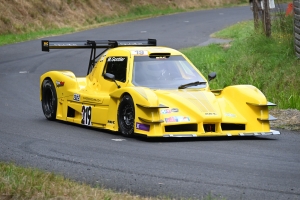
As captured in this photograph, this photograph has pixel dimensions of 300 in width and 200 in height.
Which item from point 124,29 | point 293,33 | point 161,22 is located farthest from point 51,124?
point 161,22

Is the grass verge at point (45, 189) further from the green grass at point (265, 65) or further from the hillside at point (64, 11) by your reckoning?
the hillside at point (64, 11)

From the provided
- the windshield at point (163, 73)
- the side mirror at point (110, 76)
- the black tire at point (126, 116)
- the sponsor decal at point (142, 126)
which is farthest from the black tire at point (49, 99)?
A: the sponsor decal at point (142, 126)

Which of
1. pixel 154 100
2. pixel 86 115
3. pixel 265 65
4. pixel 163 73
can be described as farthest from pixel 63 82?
pixel 265 65

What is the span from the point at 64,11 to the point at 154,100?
1086 inches

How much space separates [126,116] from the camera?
12.1 m

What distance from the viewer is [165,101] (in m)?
11.9

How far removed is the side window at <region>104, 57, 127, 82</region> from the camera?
13016mm

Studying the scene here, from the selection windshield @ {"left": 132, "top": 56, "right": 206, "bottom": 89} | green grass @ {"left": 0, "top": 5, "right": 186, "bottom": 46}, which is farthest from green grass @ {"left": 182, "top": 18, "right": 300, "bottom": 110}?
green grass @ {"left": 0, "top": 5, "right": 186, "bottom": 46}

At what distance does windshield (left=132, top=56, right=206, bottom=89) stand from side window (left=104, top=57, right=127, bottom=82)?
0.70ft

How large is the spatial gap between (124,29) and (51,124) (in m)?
22.1

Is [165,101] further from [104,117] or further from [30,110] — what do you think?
[30,110]

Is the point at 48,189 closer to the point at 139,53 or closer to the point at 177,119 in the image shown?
the point at 177,119

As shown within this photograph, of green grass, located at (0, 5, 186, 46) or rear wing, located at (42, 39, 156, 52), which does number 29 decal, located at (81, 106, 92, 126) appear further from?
green grass, located at (0, 5, 186, 46)

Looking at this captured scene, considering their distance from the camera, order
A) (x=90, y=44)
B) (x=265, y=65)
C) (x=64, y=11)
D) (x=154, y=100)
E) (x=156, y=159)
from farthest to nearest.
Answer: (x=64, y=11) < (x=265, y=65) < (x=90, y=44) < (x=154, y=100) < (x=156, y=159)
